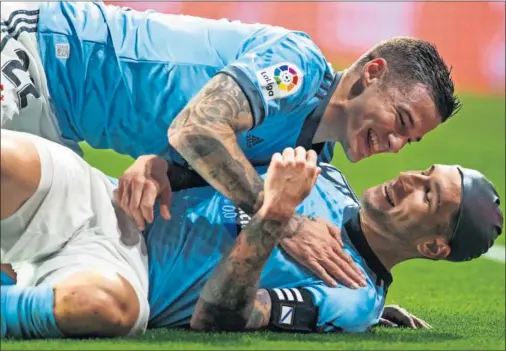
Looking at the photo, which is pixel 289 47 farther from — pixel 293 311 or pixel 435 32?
pixel 435 32

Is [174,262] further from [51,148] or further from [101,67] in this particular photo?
[101,67]

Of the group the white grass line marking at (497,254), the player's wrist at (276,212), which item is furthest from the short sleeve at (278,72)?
the white grass line marking at (497,254)

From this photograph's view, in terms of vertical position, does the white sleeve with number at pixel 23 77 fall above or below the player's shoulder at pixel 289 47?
below

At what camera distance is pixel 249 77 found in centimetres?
416

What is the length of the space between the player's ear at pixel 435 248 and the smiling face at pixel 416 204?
3cm

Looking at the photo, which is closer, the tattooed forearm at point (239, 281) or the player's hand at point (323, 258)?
the tattooed forearm at point (239, 281)

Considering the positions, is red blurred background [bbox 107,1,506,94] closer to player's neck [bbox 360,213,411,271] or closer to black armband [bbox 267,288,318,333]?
player's neck [bbox 360,213,411,271]

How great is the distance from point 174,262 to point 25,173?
28.7 inches

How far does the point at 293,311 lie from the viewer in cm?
419

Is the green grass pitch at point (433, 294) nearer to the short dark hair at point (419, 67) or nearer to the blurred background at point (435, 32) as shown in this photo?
the blurred background at point (435, 32)

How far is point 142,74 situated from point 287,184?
1067 millimetres

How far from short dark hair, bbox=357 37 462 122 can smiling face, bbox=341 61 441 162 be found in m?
0.03

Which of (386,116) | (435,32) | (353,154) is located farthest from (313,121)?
(435,32)

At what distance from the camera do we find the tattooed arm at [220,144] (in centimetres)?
402
